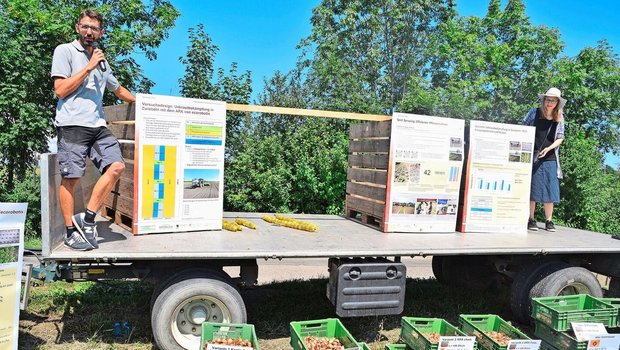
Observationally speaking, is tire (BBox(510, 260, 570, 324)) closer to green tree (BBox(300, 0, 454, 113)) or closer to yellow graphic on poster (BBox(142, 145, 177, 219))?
yellow graphic on poster (BBox(142, 145, 177, 219))

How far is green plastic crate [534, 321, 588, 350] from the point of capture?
3.99 m

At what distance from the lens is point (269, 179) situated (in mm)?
9297

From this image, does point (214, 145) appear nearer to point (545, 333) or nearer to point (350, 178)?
point (350, 178)

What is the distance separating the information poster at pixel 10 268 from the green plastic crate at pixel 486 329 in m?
3.66

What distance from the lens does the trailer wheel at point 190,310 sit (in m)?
3.78

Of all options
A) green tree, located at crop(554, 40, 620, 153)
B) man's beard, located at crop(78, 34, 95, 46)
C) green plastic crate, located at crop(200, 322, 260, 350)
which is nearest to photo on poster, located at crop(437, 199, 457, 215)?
green plastic crate, located at crop(200, 322, 260, 350)

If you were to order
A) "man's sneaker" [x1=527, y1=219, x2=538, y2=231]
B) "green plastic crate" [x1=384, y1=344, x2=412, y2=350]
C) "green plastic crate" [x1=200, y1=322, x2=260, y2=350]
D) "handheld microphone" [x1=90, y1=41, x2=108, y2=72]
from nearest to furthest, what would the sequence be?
"green plastic crate" [x1=200, y1=322, x2=260, y2=350]
"green plastic crate" [x1=384, y1=344, x2=412, y2=350]
"handheld microphone" [x1=90, y1=41, x2=108, y2=72]
"man's sneaker" [x1=527, y1=219, x2=538, y2=231]

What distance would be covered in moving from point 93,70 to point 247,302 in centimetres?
311

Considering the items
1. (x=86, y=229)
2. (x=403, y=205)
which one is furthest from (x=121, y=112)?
(x=403, y=205)

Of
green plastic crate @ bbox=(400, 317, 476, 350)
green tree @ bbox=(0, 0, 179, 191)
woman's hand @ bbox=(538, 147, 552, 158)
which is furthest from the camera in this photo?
green tree @ bbox=(0, 0, 179, 191)

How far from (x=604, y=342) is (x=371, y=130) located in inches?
128

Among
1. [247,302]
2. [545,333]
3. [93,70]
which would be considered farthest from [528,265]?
[93,70]

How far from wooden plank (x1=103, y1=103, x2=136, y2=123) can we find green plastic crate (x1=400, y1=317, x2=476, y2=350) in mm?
3209

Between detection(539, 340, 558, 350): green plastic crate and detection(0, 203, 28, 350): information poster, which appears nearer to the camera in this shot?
detection(0, 203, 28, 350): information poster
